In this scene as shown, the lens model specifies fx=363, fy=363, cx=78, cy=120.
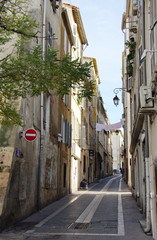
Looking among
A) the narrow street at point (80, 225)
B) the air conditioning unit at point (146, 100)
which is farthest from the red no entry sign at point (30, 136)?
the air conditioning unit at point (146, 100)

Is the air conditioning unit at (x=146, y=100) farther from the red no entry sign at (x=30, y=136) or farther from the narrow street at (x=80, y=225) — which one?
the red no entry sign at (x=30, y=136)

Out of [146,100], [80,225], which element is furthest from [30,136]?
[146,100]

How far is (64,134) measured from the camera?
2148 centimetres

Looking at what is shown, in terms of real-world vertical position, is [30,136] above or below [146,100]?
below

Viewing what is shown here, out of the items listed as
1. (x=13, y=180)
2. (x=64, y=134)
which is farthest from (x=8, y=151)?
(x=64, y=134)

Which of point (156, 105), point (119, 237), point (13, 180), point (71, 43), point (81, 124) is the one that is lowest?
point (119, 237)

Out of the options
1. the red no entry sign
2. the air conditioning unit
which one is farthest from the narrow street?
the air conditioning unit

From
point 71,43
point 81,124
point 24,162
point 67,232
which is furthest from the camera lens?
point 81,124

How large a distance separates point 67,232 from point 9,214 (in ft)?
6.20

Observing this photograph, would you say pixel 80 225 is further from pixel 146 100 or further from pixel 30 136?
pixel 146 100

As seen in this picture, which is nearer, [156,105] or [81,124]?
[156,105]

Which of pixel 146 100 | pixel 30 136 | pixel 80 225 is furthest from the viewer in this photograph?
pixel 30 136

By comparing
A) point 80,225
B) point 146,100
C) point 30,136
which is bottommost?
point 80,225

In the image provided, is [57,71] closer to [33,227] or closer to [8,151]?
[8,151]
